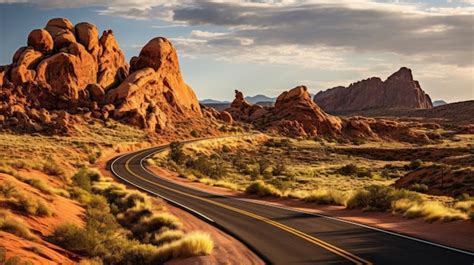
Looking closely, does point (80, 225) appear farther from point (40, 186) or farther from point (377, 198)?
point (377, 198)

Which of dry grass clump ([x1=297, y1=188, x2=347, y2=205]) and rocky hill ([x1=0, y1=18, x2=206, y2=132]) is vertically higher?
rocky hill ([x1=0, y1=18, x2=206, y2=132])

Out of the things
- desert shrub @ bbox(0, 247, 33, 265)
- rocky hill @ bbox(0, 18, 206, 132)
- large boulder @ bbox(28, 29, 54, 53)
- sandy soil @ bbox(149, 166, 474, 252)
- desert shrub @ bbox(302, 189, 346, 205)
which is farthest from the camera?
large boulder @ bbox(28, 29, 54, 53)

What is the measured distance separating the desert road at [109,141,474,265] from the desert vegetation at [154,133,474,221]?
3.57 m

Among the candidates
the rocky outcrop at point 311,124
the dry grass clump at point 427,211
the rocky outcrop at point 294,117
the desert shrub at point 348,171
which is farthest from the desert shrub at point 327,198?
the rocky outcrop at point 294,117

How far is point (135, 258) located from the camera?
13.7 metres

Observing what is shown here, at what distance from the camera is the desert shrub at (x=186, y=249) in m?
13.6

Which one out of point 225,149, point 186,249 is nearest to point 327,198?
point 186,249

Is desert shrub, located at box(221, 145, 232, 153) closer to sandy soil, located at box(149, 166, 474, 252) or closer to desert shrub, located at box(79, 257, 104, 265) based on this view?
sandy soil, located at box(149, 166, 474, 252)

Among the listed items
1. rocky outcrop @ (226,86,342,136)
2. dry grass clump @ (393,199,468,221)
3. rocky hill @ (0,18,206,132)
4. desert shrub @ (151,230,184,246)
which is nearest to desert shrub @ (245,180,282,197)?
dry grass clump @ (393,199,468,221)

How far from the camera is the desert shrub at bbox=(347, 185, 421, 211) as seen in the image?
21766 mm

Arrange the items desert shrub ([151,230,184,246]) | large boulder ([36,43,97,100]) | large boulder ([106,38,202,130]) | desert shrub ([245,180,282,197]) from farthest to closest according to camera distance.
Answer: large boulder ([106,38,202,130]) → large boulder ([36,43,97,100]) → desert shrub ([245,180,282,197]) → desert shrub ([151,230,184,246])

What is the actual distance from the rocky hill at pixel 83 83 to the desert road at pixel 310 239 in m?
52.2

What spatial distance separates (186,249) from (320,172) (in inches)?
1830

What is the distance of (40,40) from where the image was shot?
84.1 m
